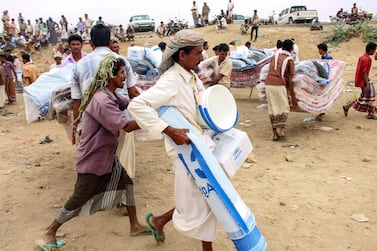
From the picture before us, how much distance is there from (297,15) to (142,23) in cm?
1037

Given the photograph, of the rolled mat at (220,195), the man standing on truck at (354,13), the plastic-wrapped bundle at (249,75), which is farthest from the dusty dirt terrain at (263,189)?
the man standing on truck at (354,13)

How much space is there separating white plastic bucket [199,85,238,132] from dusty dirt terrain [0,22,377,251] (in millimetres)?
1093

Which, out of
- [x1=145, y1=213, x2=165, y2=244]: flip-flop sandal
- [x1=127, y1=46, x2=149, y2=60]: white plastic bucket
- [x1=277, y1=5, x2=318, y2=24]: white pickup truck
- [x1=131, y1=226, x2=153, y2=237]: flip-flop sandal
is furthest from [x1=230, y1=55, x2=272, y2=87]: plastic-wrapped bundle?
[x1=277, y1=5, x2=318, y2=24]: white pickup truck

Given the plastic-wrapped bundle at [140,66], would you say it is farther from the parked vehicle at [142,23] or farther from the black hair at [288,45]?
the parked vehicle at [142,23]

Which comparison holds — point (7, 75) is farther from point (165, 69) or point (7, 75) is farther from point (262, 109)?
point (165, 69)

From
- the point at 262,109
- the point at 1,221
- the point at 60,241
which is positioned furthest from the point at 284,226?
the point at 262,109

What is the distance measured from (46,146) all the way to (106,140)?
370 centimetres

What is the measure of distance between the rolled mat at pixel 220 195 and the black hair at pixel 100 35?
1557 mm

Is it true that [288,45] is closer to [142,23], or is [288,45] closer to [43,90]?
[43,90]

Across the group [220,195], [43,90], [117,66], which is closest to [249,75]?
[43,90]

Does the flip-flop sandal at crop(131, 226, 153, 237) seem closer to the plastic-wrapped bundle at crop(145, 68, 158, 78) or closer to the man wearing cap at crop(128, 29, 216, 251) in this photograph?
the man wearing cap at crop(128, 29, 216, 251)

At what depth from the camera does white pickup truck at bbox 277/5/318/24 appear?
24922mm

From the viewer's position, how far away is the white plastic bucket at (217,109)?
235cm

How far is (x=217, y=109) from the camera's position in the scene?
8.07 feet
